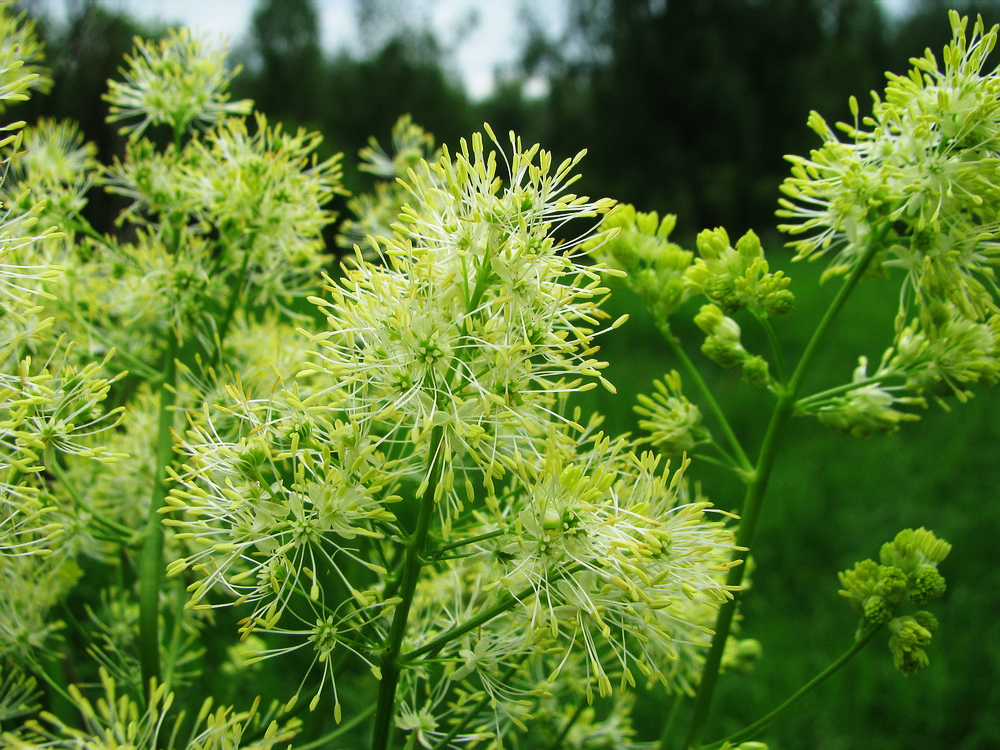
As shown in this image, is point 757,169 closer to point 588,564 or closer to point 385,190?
point 385,190

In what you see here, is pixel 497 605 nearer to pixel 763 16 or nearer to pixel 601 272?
pixel 601 272

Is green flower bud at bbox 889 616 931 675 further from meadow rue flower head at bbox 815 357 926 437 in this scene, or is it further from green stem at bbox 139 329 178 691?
green stem at bbox 139 329 178 691

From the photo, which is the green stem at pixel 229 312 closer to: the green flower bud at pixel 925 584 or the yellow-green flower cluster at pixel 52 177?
the yellow-green flower cluster at pixel 52 177

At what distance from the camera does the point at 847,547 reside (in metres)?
3.01

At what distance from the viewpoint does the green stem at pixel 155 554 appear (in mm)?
1071

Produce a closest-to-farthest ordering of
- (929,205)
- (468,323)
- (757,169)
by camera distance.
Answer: (468,323) → (929,205) → (757,169)

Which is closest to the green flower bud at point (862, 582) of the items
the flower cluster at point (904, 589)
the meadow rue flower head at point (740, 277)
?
the flower cluster at point (904, 589)

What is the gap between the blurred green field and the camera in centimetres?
222

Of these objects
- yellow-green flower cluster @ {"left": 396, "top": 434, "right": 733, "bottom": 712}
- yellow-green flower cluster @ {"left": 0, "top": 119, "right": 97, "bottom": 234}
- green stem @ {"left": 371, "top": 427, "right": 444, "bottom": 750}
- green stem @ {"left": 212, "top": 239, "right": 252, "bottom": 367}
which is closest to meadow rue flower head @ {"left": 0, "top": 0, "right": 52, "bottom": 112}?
yellow-green flower cluster @ {"left": 0, "top": 119, "right": 97, "bottom": 234}

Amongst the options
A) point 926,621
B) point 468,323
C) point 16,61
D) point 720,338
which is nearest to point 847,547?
point 926,621

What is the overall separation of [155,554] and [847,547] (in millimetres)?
2595

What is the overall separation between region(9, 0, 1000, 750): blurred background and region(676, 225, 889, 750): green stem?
3.81 ft

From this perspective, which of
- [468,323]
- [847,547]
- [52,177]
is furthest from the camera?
[847,547]

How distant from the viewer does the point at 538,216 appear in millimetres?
886
